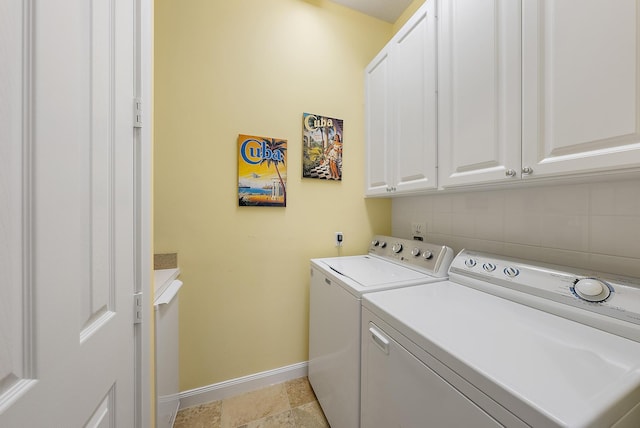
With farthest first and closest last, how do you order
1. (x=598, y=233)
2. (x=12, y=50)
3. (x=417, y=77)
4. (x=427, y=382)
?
(x=417, y=77) < (x=598, y=233) < (x=427, y=382) < (x=12, y=50)

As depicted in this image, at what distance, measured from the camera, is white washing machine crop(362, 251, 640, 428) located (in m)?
0.47

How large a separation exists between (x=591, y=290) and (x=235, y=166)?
1.83 m

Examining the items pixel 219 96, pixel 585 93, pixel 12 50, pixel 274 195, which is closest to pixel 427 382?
pixel 585 93

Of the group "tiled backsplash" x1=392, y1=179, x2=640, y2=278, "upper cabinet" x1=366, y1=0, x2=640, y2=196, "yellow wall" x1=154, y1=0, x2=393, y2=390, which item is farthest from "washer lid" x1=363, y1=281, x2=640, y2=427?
"yellow wall" x1=154, y1=0, x2=393, y2=390

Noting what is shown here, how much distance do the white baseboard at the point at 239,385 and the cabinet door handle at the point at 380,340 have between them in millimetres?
1127

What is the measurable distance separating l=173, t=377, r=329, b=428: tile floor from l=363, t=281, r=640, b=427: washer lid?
3.45 feet

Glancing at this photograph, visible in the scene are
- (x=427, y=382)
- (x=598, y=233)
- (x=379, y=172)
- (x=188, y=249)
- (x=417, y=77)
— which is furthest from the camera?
(x=379, y=172)

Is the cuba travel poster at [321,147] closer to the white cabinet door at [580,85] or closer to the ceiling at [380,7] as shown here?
the ceiling at [380,7]

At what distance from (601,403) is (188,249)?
5.85ft

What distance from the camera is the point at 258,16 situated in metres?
1.62

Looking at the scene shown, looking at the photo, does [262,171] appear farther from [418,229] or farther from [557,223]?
[557,223]

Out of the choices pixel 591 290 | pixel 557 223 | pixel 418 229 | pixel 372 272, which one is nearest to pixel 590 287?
pixel 591 290

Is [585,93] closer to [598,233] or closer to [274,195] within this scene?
[598,233]

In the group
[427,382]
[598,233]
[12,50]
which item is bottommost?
[427,382]
